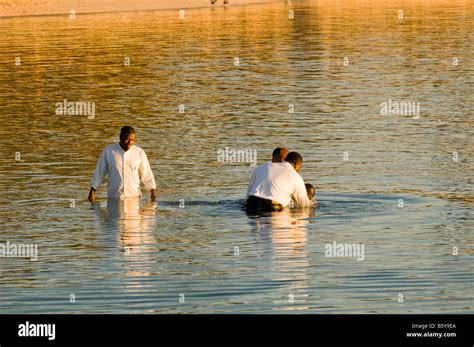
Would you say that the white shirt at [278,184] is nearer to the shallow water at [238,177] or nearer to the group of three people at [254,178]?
the group of three people at [254,178]

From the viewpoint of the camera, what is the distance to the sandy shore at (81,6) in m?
88.4

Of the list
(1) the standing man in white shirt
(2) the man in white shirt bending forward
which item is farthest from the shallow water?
(1) the standing man in white shirt

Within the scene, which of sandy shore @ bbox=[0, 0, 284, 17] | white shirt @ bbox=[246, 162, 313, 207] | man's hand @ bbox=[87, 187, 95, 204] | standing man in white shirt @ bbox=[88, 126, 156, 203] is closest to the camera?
white shirt @ bbox=[246, 162, 313, 207]

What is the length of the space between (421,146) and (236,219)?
9.20 metres

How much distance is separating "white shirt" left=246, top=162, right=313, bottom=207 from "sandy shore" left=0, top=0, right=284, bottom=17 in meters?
68.5

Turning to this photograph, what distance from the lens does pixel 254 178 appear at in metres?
20.5

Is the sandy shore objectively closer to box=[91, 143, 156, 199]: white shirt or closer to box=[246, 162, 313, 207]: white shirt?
box=[91, 143, 156, 199]: white shirt

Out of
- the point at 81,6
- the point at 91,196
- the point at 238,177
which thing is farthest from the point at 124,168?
the point at 81,6

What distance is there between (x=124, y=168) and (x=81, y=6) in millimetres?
70015

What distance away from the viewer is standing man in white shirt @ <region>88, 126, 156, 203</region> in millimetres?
20938

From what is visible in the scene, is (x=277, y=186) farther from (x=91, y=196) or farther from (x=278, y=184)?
(x=91, y=196)

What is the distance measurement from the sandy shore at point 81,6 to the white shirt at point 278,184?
6846 cm
